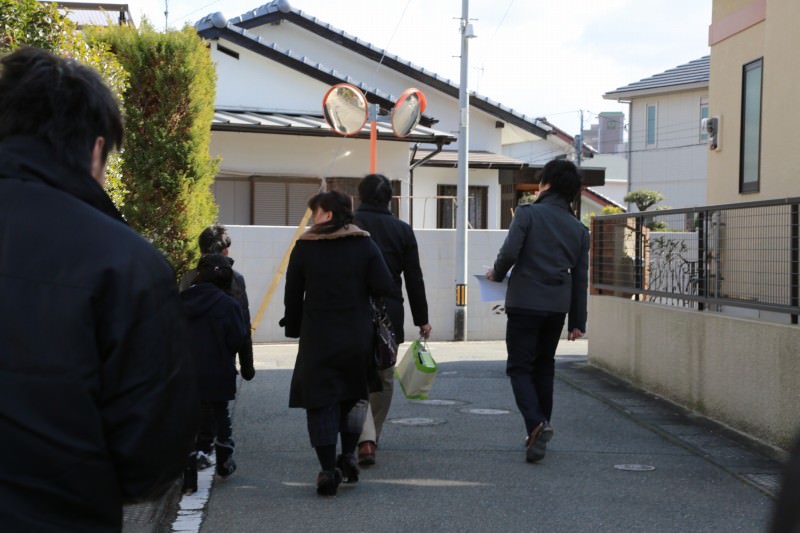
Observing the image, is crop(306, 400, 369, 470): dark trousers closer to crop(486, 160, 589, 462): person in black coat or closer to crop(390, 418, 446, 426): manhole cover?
crop(486, 160, 589, 462): person in black coat

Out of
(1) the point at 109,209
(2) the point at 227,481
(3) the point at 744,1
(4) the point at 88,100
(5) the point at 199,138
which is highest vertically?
(3) the point at 744,1

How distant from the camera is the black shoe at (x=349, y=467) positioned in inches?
242

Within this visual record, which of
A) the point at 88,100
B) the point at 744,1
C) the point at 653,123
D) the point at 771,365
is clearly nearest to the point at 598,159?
the point at 653,123

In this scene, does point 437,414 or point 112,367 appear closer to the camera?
point 112,367

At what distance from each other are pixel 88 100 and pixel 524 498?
4.26 metres

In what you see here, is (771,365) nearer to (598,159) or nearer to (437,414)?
(437,414)

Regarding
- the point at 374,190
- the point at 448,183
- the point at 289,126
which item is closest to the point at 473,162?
the point at 448,183

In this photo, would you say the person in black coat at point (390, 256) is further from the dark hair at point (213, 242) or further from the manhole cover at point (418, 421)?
the manhole cover at point (418, 421)

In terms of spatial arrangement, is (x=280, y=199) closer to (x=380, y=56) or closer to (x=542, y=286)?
(x=380, y=56)

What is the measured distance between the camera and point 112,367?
202 centimetres

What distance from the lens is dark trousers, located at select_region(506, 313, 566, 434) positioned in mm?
6801

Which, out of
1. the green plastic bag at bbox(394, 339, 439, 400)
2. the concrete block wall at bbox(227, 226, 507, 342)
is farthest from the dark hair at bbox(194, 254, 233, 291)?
the concrete block wall at bbox(227, 226, 507, 342)

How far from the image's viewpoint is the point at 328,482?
586cm

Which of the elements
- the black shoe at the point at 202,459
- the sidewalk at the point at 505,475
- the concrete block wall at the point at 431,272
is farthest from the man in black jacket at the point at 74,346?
the concrete block wall at the point at 431,272
